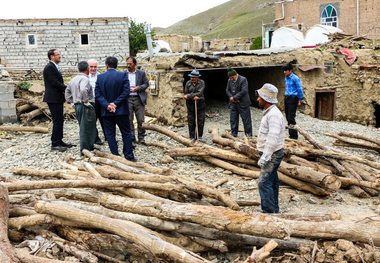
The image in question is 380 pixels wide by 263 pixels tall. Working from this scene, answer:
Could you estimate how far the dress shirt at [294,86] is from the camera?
10102mm

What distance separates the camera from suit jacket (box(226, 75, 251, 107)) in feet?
33.4

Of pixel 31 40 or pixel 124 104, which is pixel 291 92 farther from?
pixel 31 40

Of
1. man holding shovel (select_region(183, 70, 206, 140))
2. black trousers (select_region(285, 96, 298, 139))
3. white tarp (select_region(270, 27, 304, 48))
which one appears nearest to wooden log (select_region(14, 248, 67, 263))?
man holding shovel (select_region(183, 70, 206, 140))

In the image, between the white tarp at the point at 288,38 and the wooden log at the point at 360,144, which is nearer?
the wooden log at the point at 360,144

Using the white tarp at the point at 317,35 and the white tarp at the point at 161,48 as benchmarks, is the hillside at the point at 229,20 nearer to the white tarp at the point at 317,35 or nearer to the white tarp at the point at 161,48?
the white tarp at the point at 161,48

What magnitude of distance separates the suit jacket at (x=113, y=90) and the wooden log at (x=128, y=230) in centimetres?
349

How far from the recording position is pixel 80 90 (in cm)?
875

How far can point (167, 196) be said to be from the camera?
233 inches

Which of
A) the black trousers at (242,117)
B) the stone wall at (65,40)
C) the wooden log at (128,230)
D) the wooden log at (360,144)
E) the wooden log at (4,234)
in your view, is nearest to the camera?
the wooden log at (4,234)

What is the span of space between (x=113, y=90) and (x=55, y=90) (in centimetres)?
162

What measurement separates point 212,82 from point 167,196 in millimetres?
12278

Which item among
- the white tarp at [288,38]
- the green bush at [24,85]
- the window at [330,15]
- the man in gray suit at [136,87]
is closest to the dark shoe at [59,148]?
the man in gray suit at [136,87]

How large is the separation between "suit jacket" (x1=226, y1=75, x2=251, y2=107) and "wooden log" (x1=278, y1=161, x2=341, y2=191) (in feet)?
9.44

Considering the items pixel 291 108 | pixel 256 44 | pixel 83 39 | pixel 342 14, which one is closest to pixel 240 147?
pixel 291 108
